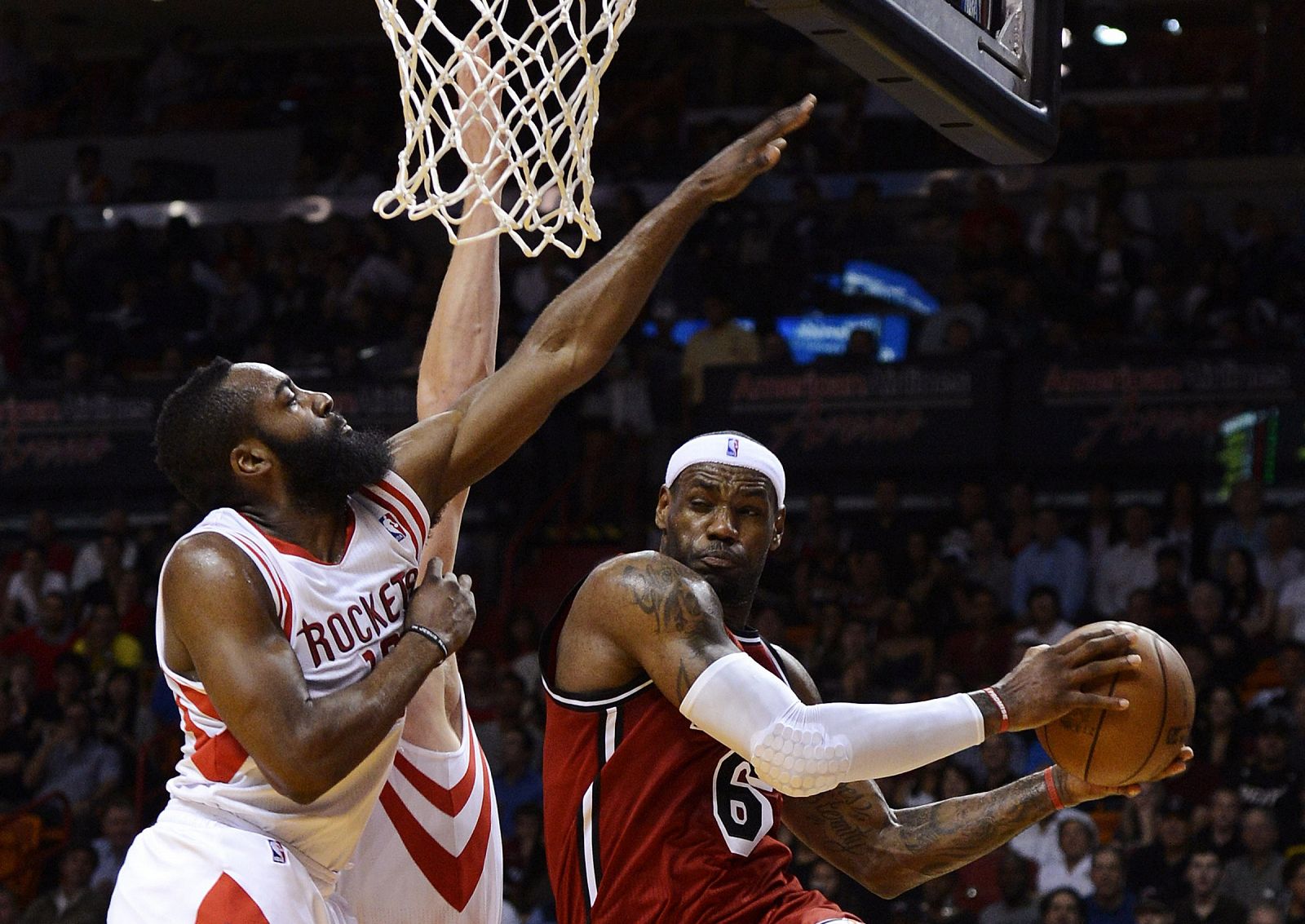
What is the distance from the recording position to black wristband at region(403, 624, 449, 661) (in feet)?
11.8

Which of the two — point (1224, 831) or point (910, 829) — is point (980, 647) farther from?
point (910, 829)

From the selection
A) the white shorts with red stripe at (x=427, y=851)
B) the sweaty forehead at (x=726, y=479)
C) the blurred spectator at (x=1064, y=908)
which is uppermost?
the sweaty forehead at (x=726, y=479)

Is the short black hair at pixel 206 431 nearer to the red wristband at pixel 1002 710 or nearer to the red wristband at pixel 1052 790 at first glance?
the red wristband at pixel 1002 710

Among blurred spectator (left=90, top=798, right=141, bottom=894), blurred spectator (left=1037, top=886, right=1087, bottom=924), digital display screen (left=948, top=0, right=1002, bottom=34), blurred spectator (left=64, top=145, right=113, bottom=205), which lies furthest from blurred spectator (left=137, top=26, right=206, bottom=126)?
digital display screen (left=948, top=0, right=1002, bottom=34)

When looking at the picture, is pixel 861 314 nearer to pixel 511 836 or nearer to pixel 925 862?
pixel 511 836

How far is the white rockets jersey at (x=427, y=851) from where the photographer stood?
4.23 m

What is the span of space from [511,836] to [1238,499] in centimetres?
472

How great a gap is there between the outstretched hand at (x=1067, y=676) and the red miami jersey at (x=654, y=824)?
564mm

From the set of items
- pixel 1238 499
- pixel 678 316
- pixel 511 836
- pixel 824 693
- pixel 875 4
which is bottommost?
pixel 511 836

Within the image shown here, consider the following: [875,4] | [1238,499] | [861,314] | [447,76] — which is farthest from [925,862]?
[861,314]

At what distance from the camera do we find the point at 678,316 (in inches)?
550

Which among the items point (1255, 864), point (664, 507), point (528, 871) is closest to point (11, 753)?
point (528, 871)

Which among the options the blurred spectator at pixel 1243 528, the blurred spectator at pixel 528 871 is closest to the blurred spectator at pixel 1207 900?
the blurred spectator at pixel 1243 528

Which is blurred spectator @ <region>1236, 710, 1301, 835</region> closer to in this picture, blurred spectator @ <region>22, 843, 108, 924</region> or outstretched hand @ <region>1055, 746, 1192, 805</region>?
outstretched hand @ <region>1055, 746, 1192, 805</region>
